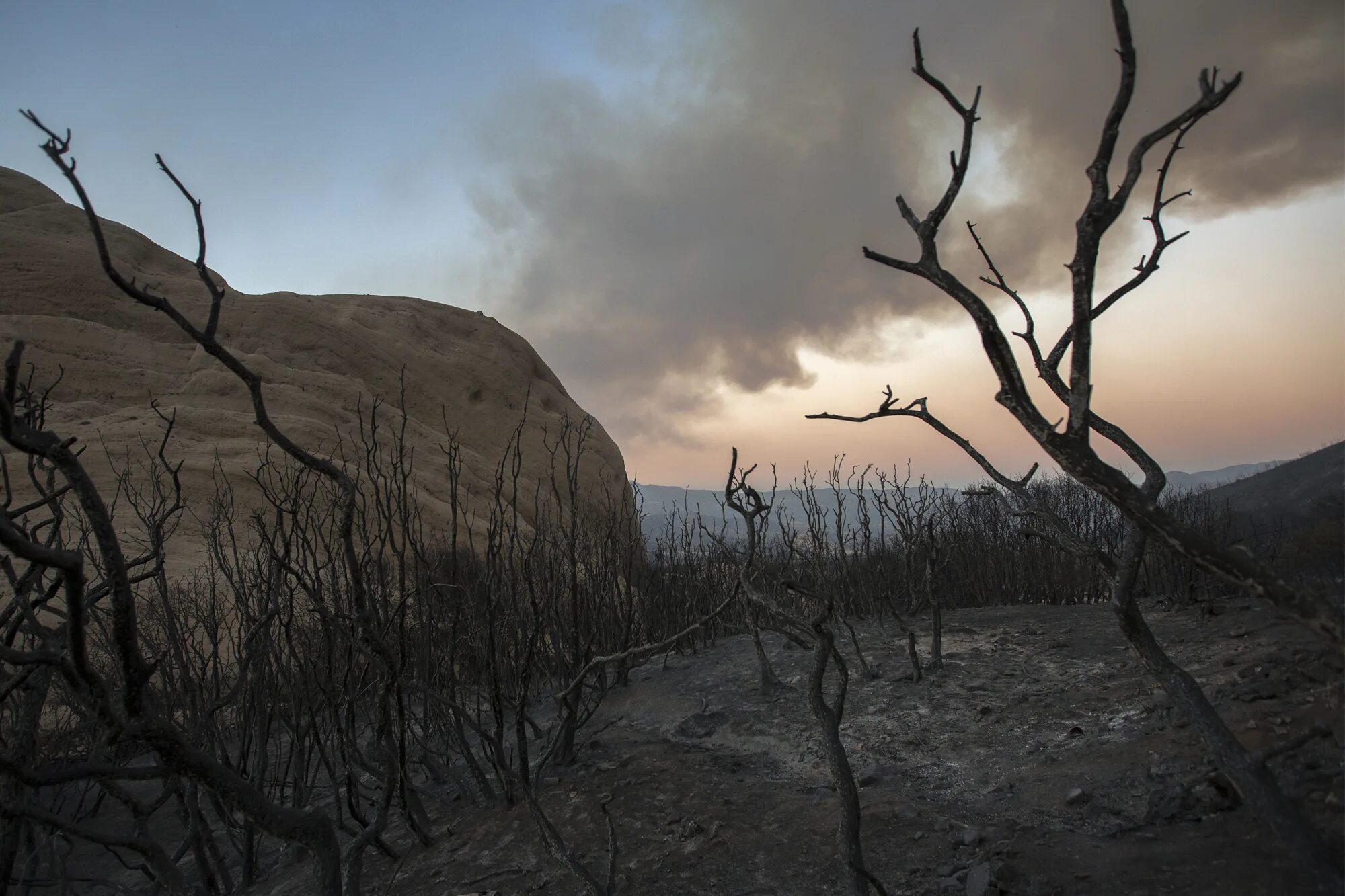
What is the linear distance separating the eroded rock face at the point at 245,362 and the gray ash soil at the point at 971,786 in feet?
20.4

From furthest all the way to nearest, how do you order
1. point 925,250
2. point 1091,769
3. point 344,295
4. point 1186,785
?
point 344,295, point 1091,769, point 1186,785, point 925,250

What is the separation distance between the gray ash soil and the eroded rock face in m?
6.21

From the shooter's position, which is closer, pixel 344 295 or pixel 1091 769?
pixel 1091 769

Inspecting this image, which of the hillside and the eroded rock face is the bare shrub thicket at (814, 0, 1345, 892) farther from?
the hillside

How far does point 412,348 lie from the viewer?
2070cm

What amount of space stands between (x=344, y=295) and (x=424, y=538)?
47.1 ft

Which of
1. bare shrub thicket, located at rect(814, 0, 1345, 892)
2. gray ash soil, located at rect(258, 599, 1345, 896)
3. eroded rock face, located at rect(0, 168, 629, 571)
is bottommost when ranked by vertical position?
gray ash soil, located at rect(258, 599, 1345, 896)

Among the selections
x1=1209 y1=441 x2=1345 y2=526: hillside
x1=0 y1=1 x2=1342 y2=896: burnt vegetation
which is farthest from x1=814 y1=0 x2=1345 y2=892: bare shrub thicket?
x1=1209 y1=441 x2=1345 y2=526: hillside

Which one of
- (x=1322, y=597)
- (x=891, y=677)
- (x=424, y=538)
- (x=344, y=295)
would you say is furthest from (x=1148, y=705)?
(x=344, y=295)

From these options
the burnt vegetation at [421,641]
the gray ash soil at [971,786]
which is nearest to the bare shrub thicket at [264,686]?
the burnt vegetation at [421,641]

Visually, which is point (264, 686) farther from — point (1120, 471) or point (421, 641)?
point (1120, 471)

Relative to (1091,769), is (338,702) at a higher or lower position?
higher

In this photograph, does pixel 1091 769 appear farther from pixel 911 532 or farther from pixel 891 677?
pixel 911 532

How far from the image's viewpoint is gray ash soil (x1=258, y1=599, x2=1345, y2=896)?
242 cm
